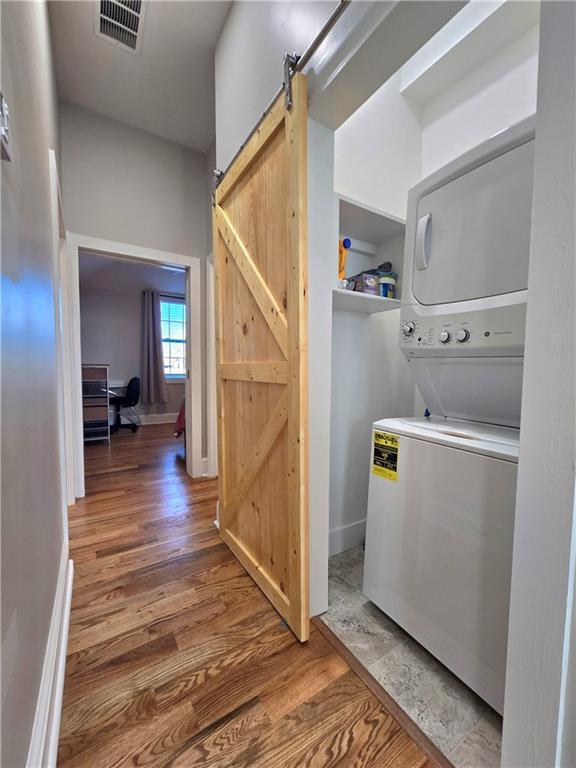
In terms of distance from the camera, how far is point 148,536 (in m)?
2.00

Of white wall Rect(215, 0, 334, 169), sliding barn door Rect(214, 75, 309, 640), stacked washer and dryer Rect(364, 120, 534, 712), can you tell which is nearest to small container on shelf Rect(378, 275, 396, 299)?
stacked washer and dryer Rect(364, 120, 534, 712)

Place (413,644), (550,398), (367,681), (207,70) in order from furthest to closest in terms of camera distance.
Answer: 1. (207,70)
2. (413,644)
3. (367,681)
4. (550,398)

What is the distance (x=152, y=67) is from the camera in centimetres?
216

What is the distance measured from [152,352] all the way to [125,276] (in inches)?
53.6

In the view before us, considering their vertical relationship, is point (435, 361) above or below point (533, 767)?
above

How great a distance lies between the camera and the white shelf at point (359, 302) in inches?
60.3

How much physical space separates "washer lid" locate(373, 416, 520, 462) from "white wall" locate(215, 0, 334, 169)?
146 cm

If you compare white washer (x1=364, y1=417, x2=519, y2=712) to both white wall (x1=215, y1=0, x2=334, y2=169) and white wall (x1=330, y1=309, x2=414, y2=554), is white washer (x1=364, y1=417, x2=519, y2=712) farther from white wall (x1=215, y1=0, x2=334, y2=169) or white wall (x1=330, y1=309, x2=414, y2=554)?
white wall (x1=215, y1=0, x2=334, y2=169)

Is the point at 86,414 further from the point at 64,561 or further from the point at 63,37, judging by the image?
the point at 63,37

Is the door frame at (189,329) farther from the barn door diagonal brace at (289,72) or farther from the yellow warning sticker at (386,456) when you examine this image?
the yellow warning sticker at (386,456)

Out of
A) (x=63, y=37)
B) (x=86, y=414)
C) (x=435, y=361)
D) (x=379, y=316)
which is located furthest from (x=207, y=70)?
(x=86, y=414)

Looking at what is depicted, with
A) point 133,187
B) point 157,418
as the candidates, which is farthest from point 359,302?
point 157,418

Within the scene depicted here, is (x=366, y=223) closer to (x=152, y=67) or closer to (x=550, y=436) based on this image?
(x=550, y=436)

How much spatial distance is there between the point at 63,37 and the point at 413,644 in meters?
3.75
